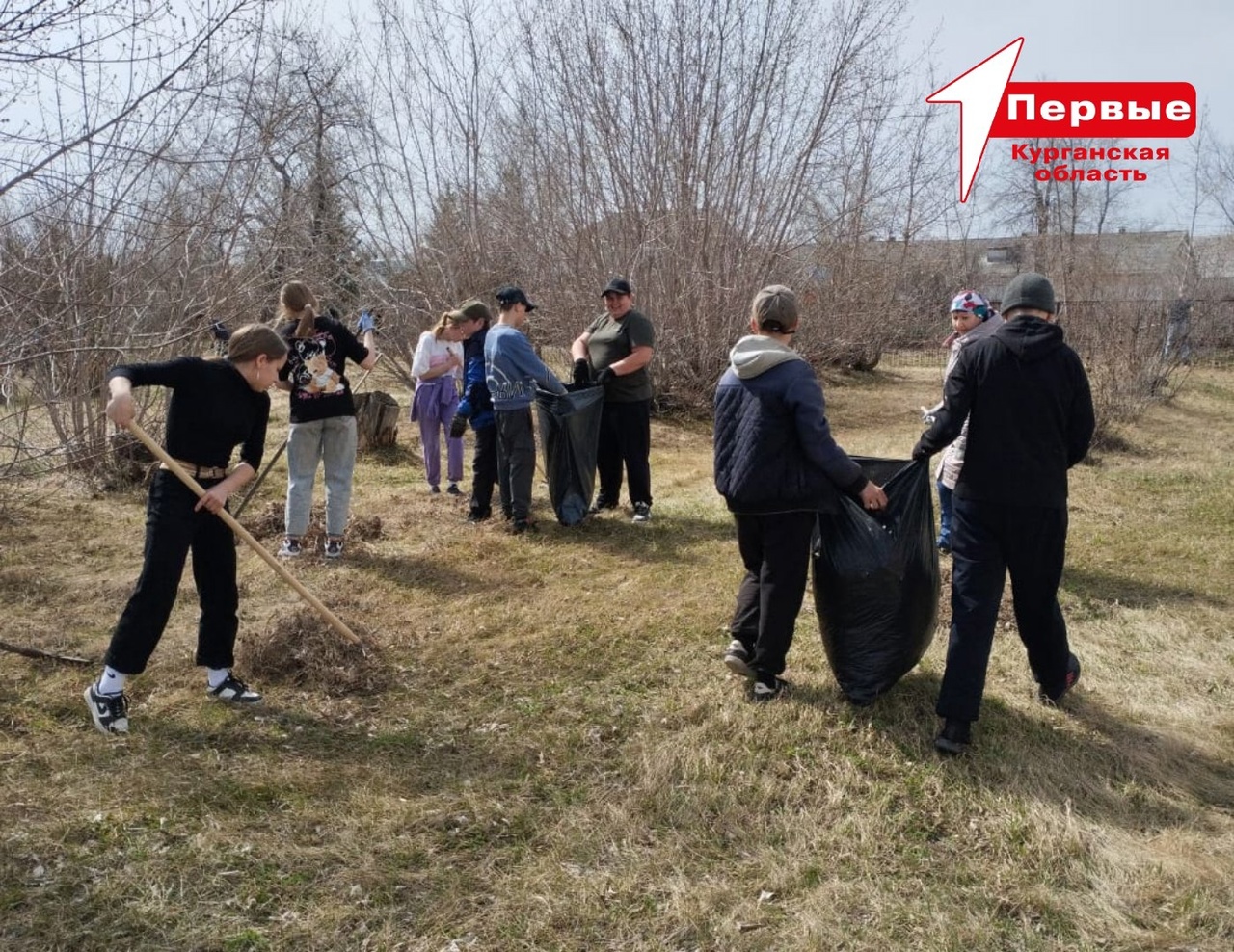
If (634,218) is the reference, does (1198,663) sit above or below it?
below

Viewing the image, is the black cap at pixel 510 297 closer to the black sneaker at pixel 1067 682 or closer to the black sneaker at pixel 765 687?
the black sneaker at pixel 765 687

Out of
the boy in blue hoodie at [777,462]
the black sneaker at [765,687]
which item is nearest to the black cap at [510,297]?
the boy in blue hoodie at [777,462]

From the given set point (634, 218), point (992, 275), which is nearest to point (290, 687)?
point (634, 218)

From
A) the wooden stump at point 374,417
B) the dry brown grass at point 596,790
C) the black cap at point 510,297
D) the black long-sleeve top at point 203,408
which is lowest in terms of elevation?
the dry brown grass at point 596,790

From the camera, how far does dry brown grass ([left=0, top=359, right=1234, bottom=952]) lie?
2.53 meters

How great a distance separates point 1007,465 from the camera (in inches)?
126

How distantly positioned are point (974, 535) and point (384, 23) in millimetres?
11538

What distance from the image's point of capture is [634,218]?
12.0 meters

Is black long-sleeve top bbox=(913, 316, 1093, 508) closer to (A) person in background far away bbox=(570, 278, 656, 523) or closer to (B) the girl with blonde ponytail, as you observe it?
(A) person in background far away bbox=(570, 278, 656, 523)

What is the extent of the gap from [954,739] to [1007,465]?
1000mm

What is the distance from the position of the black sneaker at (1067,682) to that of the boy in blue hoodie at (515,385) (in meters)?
3.41

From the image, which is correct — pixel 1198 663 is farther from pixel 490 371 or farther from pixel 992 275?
pixel 992 275

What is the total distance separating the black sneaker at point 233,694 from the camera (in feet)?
12.3

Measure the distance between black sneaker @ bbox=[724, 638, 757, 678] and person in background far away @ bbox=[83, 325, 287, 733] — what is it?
2005 millimetres
